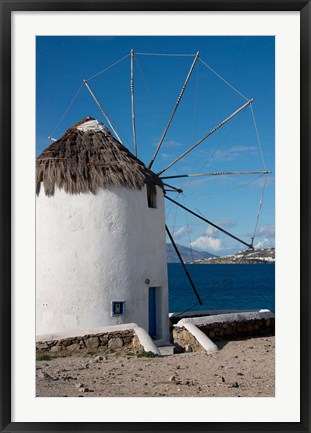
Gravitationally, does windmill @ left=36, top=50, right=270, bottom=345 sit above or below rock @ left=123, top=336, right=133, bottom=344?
above

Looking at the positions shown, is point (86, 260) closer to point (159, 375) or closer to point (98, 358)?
point (98, 358)

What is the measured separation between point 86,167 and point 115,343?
11.9 feet

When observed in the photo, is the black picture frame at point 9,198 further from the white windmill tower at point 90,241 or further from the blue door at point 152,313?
the blue door at point 152,313

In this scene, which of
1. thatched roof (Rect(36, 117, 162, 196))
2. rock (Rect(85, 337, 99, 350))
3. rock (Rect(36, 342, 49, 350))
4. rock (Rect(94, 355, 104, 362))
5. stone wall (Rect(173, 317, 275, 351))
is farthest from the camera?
thatched roof (Rect(36, 117, 162, 196))

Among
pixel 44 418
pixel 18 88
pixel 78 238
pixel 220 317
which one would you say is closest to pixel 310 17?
pixel 18 88

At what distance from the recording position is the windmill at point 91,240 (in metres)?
11.1

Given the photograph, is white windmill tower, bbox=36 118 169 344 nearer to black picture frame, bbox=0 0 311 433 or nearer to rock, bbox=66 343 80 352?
rock, bbox=66 343 80 352

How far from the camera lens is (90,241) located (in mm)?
11234

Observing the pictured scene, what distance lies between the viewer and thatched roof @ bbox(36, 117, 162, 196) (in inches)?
449

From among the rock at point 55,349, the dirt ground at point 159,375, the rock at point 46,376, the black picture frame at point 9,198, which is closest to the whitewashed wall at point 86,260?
the rock at point 55,349

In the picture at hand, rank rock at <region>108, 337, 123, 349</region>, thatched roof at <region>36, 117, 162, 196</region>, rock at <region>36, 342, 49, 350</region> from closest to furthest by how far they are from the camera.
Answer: rock at <region>36, 342, 49, 350</region> < rock at <region>108, 337, 123, 349</region> < thatched roof at <region>36, 117, 162, 196</region>

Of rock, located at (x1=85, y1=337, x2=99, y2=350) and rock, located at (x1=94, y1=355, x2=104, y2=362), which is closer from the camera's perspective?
rock, located at (x1=94, y1=355, x2=104, y2=362)

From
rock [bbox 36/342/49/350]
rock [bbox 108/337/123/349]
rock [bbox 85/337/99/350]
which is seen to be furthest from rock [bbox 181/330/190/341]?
rock [bbox 36/342/49/350]

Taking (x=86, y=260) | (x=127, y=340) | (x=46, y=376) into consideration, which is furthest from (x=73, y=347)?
(x=46, y=376)
